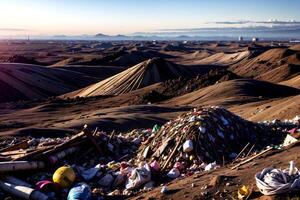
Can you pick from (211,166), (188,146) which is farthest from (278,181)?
(188,146)

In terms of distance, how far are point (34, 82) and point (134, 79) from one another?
967cm

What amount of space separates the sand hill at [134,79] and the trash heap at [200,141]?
94.5 ft

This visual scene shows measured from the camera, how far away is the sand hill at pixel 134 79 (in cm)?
4191

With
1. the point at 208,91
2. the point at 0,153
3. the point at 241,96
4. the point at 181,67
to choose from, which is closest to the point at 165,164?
the point at 0,153

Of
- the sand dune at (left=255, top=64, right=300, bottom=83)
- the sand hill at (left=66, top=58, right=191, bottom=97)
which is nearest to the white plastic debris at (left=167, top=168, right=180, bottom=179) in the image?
the sand hill at (left=66, top=58, right=191, bottom=97)

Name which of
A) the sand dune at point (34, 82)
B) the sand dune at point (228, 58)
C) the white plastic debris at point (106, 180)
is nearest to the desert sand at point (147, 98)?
the sand dune at point (34, 82)

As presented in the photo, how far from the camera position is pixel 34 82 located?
45.4m

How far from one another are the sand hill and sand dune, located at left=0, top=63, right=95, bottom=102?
144 inches

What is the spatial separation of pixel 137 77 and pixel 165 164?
34.9 m

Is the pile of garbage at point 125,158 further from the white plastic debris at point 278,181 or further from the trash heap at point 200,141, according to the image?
the white plastic debris at point 278,181

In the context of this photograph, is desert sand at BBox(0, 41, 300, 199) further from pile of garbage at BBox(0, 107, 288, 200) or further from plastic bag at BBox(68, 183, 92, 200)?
pile of garbage at BBox(0, 107, 288, 200)

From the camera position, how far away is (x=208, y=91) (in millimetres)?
32156

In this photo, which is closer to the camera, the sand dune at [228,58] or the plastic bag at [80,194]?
the plastic bag at [80,194]

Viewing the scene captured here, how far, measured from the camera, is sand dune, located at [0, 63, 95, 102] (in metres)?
42.3
